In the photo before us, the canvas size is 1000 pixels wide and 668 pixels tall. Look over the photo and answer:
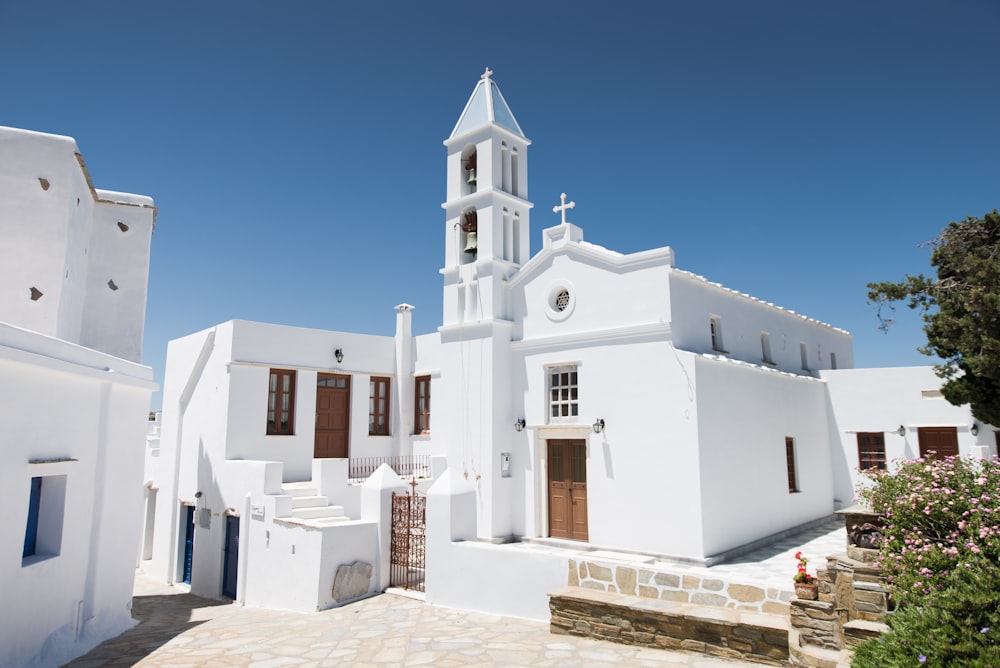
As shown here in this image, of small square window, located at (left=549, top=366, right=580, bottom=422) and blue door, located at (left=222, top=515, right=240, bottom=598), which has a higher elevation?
small square window, located at (left=549, top=366, right=580, bottom=422)

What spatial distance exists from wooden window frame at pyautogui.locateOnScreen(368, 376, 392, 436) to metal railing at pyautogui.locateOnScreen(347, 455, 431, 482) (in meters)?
0.95

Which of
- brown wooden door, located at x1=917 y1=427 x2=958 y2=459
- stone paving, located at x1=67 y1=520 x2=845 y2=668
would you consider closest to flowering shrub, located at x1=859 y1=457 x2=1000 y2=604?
stone paving, located at x1=67 y1=520 x2=845 y2=668

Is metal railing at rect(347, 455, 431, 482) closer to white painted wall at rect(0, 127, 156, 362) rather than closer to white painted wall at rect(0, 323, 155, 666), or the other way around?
white painted wall at rect(0, 127, 156, 362)

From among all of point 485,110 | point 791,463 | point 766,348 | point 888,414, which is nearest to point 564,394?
point 791,463

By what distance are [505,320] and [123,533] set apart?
8754mm

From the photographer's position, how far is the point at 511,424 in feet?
49.3

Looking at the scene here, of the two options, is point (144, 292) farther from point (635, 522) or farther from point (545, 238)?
point (635, 522)

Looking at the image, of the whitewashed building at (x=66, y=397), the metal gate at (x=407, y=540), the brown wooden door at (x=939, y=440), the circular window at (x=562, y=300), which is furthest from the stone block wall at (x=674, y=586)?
the brown wooden door at (x=939, y=440)

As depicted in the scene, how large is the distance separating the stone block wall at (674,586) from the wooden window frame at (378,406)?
36.6ft

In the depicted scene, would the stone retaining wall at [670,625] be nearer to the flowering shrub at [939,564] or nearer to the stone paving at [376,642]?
the stone paving at [376,642]

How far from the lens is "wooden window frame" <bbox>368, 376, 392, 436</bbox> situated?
1912cm

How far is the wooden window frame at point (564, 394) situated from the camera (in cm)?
1432

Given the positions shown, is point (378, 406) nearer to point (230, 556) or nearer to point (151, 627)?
point (230, 556)

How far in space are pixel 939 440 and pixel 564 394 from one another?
10234 mm
